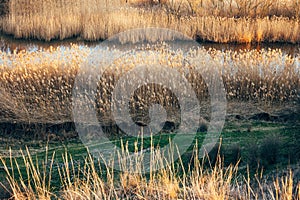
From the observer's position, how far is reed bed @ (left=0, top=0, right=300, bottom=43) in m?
14.0

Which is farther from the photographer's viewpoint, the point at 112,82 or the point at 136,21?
the point at 136,21

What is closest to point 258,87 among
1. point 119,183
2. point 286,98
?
point 286,98

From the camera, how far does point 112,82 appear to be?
8.52 m

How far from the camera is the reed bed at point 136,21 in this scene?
13961 mm

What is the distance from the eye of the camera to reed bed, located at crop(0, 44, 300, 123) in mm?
7980

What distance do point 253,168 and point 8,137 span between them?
176 inches

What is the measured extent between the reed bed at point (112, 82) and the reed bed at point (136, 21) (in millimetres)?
5055

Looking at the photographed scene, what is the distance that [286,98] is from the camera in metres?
8.23

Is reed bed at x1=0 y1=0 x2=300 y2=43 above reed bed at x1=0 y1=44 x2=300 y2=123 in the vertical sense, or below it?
above

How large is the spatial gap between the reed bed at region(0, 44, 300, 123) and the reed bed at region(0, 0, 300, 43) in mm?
5055

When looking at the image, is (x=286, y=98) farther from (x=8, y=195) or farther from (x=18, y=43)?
(x=18, y=43)

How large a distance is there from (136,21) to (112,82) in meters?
6.56

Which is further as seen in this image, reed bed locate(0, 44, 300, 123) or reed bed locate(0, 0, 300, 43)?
reed bed locate(0, 0, 300, 43)

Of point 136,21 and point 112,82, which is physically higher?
point 136,21
